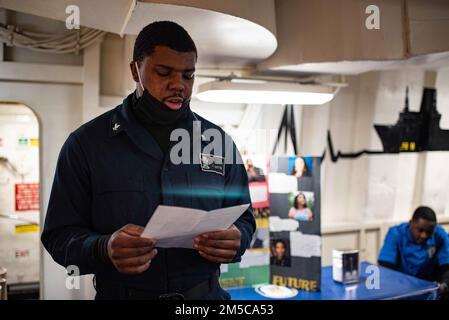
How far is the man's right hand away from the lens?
913 mm

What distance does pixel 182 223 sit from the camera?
88cm

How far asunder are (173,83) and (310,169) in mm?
1132

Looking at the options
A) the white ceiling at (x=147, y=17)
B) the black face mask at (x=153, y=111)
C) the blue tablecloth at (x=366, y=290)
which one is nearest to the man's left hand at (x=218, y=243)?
the black face mask at (x=153, y=111)

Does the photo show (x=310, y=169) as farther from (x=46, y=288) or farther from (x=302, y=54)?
(x=46, y=288)

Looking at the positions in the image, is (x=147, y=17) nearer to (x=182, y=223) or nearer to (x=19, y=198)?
(x=182, y=223)

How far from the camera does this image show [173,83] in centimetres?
104

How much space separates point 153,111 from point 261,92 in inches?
26.9

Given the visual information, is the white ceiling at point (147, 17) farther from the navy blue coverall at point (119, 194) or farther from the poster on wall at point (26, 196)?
the poster on wall at point (26, 196)

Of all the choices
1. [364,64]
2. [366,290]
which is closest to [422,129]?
[364,64]

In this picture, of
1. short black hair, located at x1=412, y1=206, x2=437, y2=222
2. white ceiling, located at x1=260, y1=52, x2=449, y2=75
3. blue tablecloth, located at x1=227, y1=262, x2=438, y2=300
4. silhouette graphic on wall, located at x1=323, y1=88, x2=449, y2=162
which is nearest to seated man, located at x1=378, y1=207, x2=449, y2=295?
short black hair, located at x1=412, y1=206, x2=437, y2=222

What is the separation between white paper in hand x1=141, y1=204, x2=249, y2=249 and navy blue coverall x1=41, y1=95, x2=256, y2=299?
0.16 meters

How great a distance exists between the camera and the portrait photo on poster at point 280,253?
6.78ft

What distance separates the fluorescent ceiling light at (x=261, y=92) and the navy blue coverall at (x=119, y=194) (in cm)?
48
